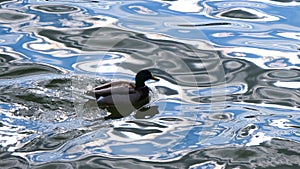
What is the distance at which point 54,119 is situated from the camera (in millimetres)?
9453

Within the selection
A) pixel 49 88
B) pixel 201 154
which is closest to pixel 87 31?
pixel 49 88

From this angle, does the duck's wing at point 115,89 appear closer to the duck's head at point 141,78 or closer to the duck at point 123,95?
the duck at point 123,95

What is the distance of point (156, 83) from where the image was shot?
436 inches

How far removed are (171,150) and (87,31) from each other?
4.85 meters

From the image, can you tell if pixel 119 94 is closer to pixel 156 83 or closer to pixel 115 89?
pixel 115 89

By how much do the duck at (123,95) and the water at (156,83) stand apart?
0.14 meters

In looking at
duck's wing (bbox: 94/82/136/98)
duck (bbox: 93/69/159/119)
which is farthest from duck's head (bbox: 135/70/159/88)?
duck's wing (bbox: 94/82/136/98)

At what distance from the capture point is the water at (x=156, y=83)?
8.84 meters

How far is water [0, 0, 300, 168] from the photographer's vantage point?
8844 mm

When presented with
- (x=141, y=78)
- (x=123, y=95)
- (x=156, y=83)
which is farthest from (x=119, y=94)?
(x=156, y=83)

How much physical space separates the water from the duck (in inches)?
5.6

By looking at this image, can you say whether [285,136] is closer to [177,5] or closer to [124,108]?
[124,108]

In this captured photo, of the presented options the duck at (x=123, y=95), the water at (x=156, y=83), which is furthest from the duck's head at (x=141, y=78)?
the water at (x=156, y=83)

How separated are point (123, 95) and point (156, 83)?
0.95m
